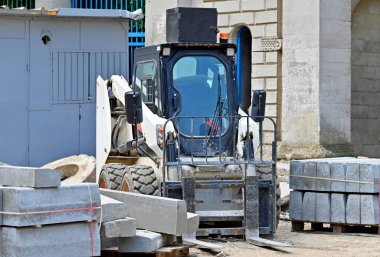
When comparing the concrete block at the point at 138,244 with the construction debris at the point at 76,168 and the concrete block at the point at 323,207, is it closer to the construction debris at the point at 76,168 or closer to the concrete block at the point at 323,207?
the concrete block at the point at 323,207

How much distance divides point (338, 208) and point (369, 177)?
0.65m

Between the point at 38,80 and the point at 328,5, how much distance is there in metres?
7.40

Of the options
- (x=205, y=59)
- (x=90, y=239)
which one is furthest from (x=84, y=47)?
(x=90, y=239)

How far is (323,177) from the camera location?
1648 centimetres

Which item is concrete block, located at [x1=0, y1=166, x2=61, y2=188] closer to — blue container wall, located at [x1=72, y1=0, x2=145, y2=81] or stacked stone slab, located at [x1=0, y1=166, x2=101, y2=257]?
stacked stone slab, located at [x1=0, y1=166, x2=101, y2=257]

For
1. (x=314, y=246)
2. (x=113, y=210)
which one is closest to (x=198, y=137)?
(x=314, y=246)

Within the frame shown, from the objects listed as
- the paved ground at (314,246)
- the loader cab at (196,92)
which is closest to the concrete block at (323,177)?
the paved ground at (314,246)

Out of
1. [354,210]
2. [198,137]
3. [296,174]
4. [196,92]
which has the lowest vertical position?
[354,210]

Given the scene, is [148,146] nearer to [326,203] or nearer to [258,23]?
[326,203]

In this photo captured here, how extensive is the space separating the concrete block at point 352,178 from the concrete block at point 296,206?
815mm

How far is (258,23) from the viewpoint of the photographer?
965 inches

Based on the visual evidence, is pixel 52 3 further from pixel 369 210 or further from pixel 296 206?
pixel 369 210

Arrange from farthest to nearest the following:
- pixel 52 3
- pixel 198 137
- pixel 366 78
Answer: pixel 52 3, pixel 366 78, pixel 198 137

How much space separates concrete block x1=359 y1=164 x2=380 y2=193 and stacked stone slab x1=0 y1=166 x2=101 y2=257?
5217 mm
